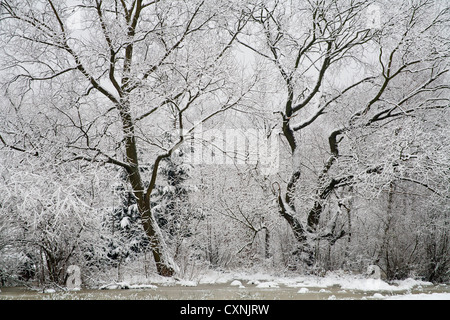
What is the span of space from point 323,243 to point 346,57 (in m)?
7.48

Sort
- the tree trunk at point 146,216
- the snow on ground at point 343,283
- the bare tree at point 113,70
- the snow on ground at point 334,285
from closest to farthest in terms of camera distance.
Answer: the snow on ground at point 334,285, the snow on ground at point 343,283, the bare tree at point 113,70, the tree trunk at point 146,216

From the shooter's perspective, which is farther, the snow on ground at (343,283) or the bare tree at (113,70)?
the bare tree at (113,70)

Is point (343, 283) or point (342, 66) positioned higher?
point (342, 66)

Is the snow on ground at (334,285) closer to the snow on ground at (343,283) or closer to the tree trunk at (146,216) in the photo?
the snow on ground at (343,283)

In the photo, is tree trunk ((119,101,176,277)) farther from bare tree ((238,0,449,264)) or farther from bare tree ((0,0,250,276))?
bare tree ((238,0,449,264))

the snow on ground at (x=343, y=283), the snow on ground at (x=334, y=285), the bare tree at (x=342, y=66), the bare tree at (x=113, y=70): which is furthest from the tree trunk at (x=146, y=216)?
the bare tree at (x=342, y=66)

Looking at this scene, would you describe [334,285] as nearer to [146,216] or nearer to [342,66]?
[146,216]

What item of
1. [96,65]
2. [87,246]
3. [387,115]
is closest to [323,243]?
[387,115]

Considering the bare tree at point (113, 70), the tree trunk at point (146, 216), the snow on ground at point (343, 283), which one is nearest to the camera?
the snow on ground at point (343, 283)

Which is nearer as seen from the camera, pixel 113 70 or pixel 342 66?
pixel 113 70

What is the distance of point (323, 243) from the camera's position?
15156 mm

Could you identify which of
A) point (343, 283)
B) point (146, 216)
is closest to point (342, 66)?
point (343, 283)

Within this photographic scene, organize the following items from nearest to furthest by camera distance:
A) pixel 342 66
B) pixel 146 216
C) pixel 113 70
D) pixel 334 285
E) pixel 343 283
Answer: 1. pixel 343 283
2. pixel 334 285
3. pixel 113 70
4. pixel 146 216
5. pixel 342 66

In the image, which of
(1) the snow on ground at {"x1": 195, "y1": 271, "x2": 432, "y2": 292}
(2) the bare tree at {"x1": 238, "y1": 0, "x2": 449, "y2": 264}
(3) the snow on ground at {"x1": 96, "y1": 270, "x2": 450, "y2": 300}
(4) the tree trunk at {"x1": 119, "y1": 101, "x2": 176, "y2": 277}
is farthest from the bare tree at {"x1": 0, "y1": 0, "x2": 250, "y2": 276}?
(1) the snow on ground at {"x1": 195, "y1": 271, "x2": 432, "y2": 292}
